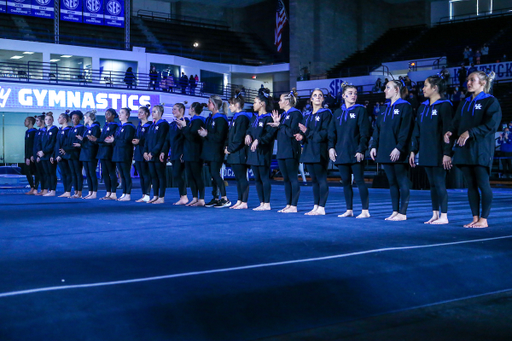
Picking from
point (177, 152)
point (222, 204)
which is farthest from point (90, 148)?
point (222, 204)

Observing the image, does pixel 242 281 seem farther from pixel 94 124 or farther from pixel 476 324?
pixel 94 124

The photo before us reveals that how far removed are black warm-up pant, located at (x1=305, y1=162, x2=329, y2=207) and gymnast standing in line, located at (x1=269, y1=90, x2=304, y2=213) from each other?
0.95ft

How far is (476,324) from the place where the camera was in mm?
2641

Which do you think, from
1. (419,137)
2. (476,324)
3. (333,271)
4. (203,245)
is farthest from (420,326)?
(419,137)

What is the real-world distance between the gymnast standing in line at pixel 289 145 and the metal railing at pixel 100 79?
19.4 metres

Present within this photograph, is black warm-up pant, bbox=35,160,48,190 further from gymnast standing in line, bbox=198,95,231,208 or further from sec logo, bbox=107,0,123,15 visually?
sec logo, bbox=107,0,123,15

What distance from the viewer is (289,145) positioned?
7.30m

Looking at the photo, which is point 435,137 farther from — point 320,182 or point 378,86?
point 378,86

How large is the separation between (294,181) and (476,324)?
4791 mm

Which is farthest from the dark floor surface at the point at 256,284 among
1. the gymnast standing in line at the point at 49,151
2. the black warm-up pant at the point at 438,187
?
the gymnast standing in line at the point at 49,151

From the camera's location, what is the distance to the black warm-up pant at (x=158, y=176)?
9.19 m

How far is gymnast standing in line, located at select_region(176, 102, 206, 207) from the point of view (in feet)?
28.2

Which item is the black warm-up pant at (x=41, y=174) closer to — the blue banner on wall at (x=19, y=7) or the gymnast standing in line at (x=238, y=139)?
the gymnast standing in line at (x=238, y=139)

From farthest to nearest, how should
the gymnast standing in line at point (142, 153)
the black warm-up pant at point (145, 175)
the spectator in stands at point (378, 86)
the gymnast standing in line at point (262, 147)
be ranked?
the spectator in stands at point (378, 86) < the black warm-up pant at point (145, 175) < the gymnast standing in line at point (142, 153) < the gymnast standing in line at point (262, 147)
